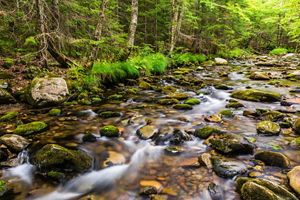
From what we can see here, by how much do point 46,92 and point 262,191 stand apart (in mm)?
5982

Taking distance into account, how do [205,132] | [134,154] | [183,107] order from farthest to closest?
[183,107]
[205,132]
[134,154]

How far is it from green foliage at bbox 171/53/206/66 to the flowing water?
28.2 ft

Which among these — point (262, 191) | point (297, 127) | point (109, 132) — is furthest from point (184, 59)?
point (262, 191)

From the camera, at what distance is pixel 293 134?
5.16 metres

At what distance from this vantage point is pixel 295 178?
11.4ft

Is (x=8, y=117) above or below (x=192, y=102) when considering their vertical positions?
below

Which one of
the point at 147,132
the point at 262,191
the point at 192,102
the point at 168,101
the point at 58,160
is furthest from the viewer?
the point at 168,101

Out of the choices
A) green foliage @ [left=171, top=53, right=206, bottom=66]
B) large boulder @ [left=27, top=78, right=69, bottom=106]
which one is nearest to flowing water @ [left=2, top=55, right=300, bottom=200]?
large boulder @ [left=27, top=78, right=69, bottom=106]

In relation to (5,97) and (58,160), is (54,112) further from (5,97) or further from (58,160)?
(58,160)

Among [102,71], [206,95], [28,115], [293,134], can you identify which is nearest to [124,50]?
[102,71]

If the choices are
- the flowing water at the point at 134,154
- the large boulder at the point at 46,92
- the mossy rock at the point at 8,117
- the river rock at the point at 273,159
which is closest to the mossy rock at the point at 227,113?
the flowing water at the point at 134,154

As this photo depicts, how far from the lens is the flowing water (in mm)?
3532

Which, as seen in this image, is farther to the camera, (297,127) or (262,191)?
(297,127)

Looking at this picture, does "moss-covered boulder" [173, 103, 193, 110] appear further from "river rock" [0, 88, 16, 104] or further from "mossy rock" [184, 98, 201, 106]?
"river rock" [0, 88, 16, 104]
